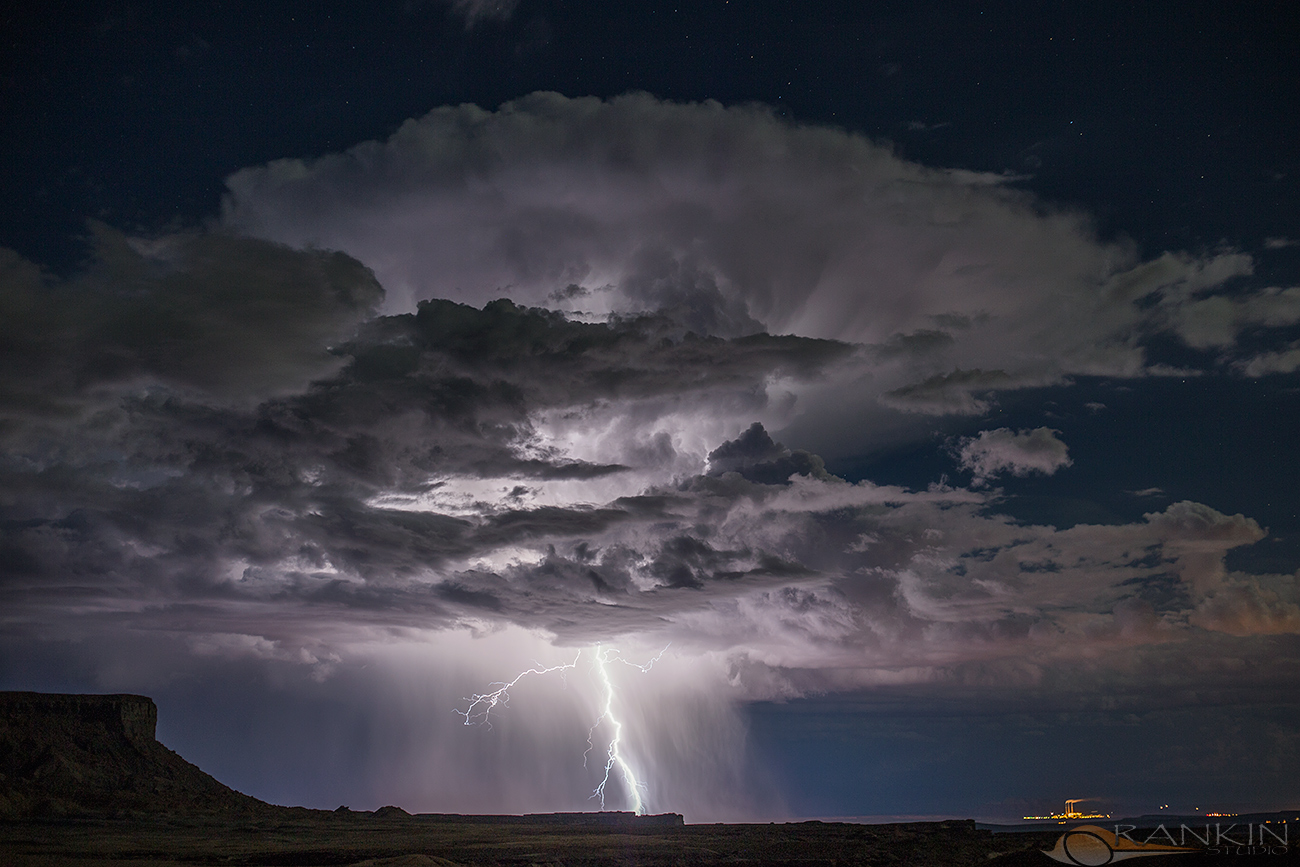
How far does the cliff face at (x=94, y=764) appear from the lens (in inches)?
5379

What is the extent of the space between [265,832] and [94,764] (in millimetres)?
61844

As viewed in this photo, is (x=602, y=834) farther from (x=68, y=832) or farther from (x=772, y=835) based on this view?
(x=68, y=832)

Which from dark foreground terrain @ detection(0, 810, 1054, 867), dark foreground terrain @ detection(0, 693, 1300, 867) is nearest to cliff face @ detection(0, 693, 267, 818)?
dark foreground terrain @ detection(0, 693, 1300, 867)

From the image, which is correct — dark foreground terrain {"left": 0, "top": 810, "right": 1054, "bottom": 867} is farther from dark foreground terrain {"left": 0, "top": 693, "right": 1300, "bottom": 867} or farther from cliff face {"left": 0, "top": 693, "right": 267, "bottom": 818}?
cliff face {"left": 0, "top": 693, "right": 267, "bottom": 818}

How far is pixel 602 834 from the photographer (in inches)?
5113

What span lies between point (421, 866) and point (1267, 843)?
172ft

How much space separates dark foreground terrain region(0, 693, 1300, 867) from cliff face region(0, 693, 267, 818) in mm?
276

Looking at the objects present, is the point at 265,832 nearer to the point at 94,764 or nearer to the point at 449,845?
the point at 449,845

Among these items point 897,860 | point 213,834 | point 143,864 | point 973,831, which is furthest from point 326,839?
point 973,831

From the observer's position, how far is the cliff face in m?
137

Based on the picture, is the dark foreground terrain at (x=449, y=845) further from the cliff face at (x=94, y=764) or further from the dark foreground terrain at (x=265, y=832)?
the cliff face at (x=94, y=764)

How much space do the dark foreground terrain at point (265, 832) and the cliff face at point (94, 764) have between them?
0.91 ft

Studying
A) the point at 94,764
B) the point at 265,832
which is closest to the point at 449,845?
the point at 265,832

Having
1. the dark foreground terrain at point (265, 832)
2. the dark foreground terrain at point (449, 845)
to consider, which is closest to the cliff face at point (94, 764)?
the dark foreground terrain at point (265, 832)
